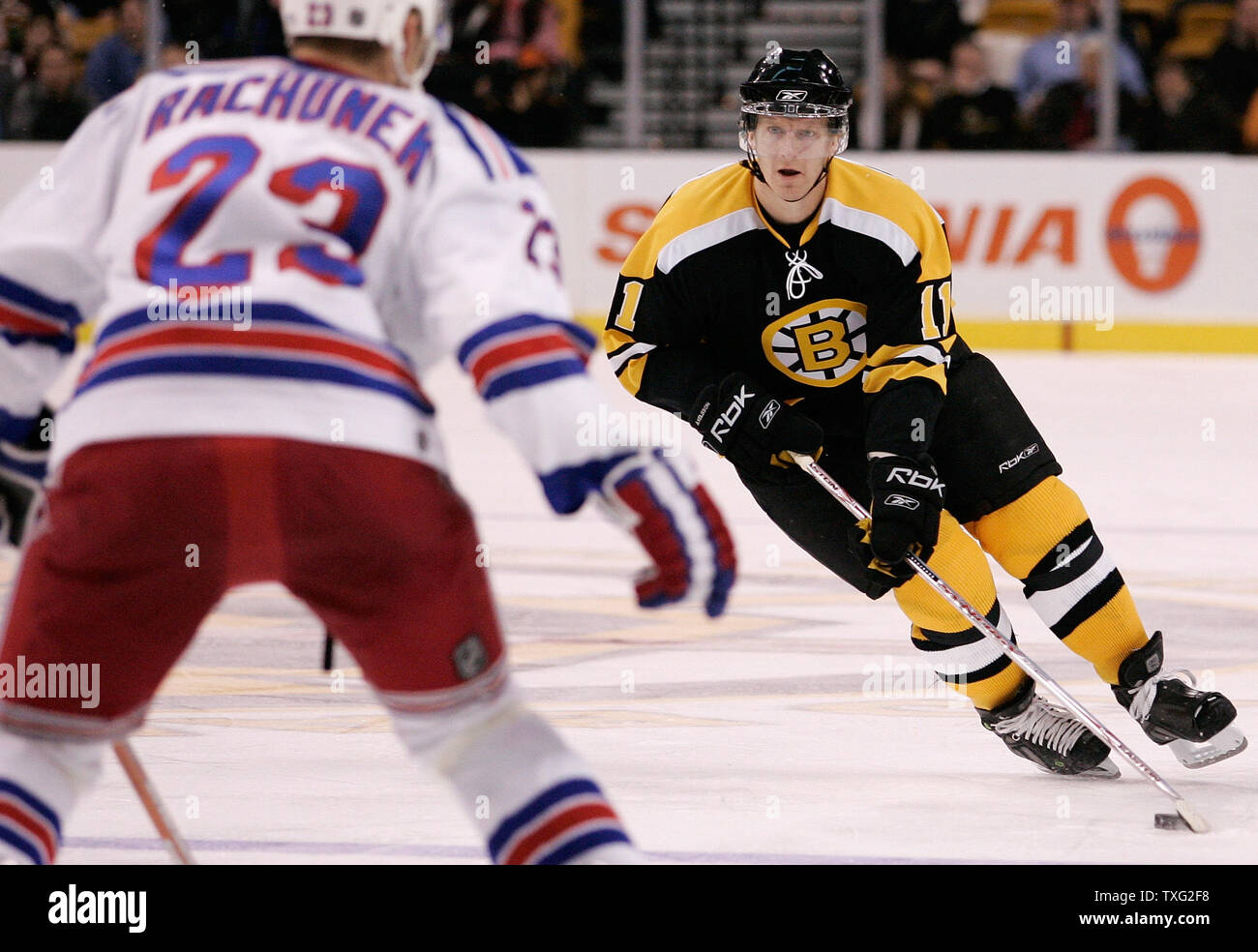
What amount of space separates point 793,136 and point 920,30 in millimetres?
8340

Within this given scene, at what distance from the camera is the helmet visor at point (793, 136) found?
3645 millimetres

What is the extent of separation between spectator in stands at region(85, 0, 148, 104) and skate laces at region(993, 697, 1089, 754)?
26.8ft

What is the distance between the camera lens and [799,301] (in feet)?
12.4

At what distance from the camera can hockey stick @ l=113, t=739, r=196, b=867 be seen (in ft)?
9.01

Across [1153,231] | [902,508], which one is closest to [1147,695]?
[902,508]

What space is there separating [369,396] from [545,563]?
3.93m

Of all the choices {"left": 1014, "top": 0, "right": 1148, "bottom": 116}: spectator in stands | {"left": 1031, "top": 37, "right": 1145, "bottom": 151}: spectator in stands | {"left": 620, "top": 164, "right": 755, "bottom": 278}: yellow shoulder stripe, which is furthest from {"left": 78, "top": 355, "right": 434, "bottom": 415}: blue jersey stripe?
{"left": 1014, "top": 0, "right": 1148, "bottom": 116}: spectator in stands

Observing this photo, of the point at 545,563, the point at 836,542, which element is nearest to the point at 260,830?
the point at 836,542

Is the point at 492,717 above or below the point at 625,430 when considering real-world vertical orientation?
below

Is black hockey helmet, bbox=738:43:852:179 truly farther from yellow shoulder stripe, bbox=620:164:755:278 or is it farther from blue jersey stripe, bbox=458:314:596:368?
blue jersey stripe, bbox=458:314:596:368

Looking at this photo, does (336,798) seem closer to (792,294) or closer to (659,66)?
(792,294)

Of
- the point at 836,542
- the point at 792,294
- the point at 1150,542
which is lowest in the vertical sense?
the point at 1150,542

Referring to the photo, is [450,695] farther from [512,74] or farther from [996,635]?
[512,74]

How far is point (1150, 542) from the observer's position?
6395 millimetres
